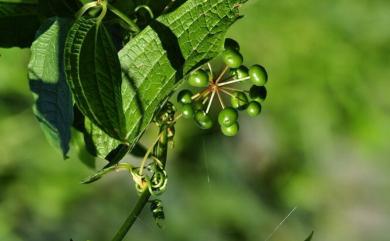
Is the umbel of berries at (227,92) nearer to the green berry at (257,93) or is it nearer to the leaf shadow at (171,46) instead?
the green berry at (257,93)

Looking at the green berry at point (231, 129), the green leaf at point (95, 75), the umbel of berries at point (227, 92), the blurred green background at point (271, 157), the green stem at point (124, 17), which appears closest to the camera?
the green leaf at point (95, 75)

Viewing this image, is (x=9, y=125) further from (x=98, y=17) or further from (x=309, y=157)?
(x=98, y=17)

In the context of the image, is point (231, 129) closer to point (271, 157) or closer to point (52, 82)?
point (52, 82)

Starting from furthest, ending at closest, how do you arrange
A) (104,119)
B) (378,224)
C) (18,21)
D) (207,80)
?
(378,224), (207,80), (18,21), (104,119)

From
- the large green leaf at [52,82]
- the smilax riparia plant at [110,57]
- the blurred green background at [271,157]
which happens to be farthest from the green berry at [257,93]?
the blurred green background at [271,157]

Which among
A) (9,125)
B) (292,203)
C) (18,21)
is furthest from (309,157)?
(18,21)

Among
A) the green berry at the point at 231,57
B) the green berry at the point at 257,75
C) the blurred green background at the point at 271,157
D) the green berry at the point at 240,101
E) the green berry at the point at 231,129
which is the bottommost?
the blurred green background at the point at 271,157

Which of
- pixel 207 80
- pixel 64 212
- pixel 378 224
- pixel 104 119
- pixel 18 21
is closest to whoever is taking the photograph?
pixel 104 119
